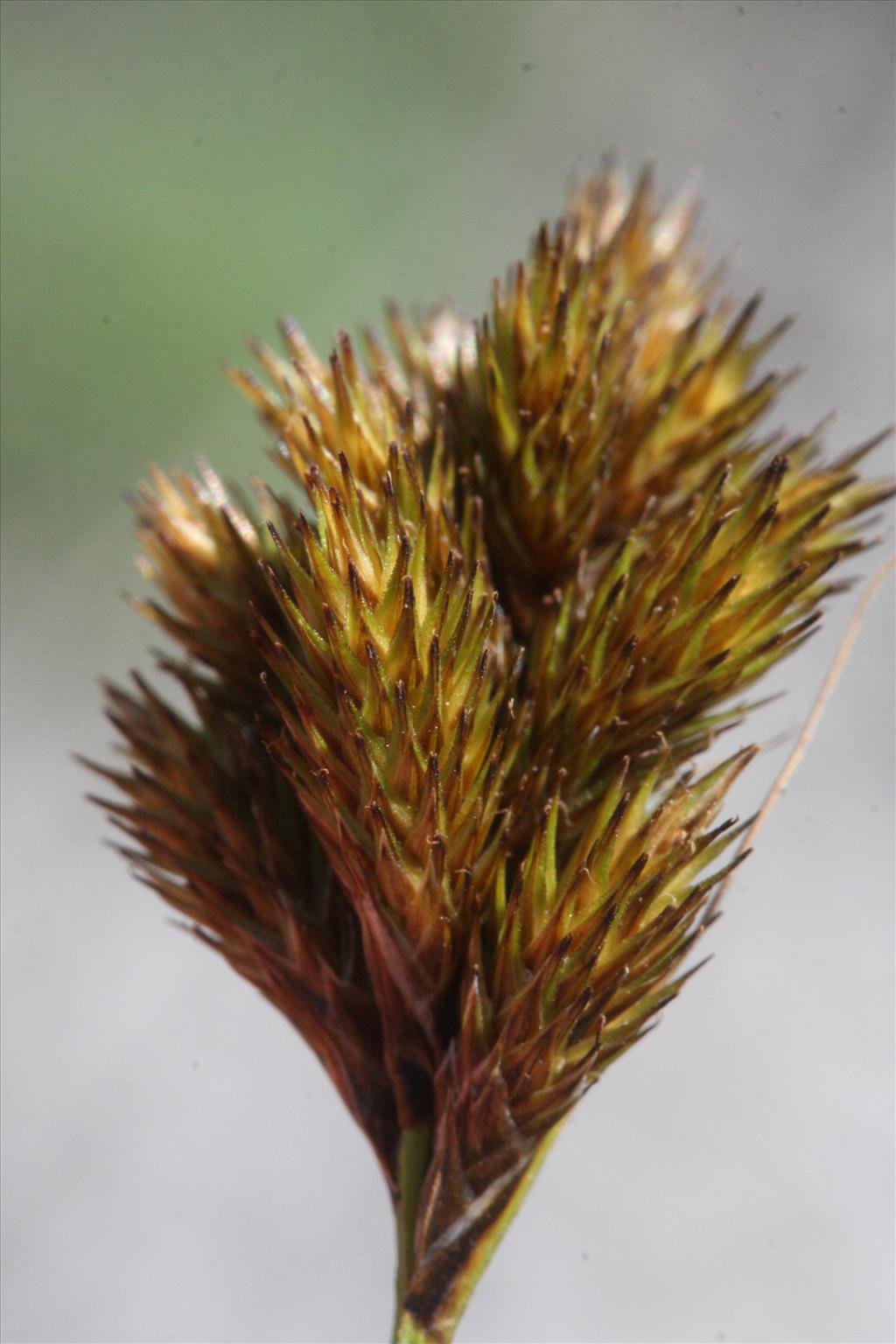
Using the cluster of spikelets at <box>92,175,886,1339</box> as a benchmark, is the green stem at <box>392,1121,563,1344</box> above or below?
below

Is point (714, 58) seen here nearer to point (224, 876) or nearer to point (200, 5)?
point (200, 5)

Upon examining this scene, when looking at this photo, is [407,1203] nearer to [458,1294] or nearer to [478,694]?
[458,1294]

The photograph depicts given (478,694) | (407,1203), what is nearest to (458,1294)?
(407,1203)

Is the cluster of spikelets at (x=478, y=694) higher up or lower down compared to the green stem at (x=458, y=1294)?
higher up

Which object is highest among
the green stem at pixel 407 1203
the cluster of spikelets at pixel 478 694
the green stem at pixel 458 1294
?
the cluster of spikelets at pixel 478 694

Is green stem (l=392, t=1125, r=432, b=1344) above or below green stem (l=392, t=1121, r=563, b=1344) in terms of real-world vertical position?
above

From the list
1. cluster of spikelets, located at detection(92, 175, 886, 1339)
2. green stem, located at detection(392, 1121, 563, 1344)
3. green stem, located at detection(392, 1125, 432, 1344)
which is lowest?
green stem, located at detection(392, 1121, 563, 1344)
